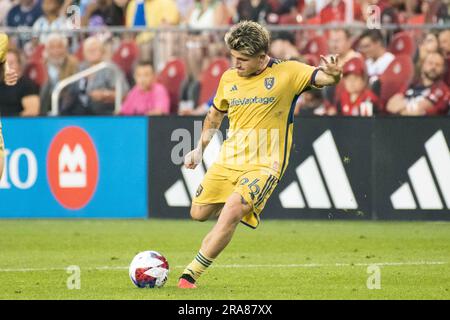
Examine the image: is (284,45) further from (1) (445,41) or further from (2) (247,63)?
(2) (247,63)

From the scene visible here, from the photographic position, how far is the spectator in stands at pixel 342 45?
1839 cm

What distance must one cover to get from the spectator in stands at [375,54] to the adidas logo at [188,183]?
2.59m

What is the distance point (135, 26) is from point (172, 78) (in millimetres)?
1921

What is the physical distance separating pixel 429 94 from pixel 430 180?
1468 mm

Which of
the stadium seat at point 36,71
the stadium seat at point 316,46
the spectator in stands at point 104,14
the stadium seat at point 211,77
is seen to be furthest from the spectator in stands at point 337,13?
the stadium seat at point 36,71

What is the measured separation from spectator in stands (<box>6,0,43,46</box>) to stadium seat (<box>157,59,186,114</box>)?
4471 millimetres

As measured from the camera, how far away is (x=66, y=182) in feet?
61.8

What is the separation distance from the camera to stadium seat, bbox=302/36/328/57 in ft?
61.8

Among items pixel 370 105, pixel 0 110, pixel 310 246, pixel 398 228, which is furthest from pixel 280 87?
pixel 0 110

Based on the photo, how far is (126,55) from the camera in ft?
66.3

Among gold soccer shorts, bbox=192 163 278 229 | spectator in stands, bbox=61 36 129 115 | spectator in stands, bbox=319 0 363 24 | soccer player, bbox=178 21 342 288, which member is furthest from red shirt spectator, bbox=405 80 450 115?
gold soccer shorts, bbox=192 163 278 229

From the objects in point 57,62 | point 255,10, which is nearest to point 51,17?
point 57,62

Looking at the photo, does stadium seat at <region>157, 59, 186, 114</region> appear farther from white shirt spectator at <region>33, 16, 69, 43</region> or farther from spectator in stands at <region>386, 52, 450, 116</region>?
spectator in stands at <region>386, 52, 450, 116</region>

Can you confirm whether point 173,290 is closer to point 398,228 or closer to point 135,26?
point 398,228
